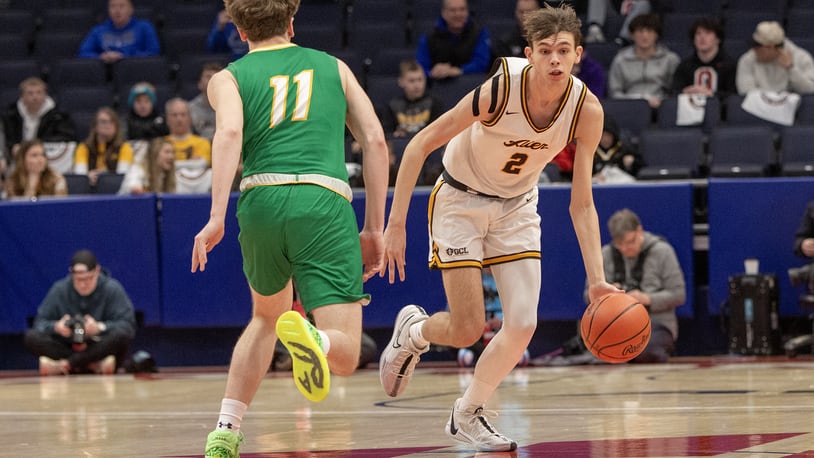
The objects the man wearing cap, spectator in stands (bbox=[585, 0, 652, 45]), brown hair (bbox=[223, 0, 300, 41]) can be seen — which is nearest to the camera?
brown hair (bbox=[223, 0, 300, 41])

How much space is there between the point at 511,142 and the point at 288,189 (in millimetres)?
1136

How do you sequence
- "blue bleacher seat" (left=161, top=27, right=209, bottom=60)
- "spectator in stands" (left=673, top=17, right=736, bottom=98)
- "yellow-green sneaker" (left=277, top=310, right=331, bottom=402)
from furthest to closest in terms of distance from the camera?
"blue bleacher seat" (left=161, top=27, right=209, bottom=60) < "spectator in stands" (left=673, top=17, right=736, bottom=98) < "yellow-green sneaker" (left=277, top=310, right=331, bottom=402)

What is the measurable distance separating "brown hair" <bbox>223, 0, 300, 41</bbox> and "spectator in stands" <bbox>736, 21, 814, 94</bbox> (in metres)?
7.38

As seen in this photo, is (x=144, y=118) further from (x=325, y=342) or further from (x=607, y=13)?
(x=325, y=342)

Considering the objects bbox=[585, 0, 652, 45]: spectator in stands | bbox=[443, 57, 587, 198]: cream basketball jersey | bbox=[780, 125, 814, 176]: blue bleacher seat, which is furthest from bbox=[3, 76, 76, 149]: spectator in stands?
bbox=[443, 57, 587, 198]: cream basketball jersey

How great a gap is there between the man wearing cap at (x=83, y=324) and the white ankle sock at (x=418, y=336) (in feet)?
16.5

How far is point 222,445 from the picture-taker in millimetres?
4402

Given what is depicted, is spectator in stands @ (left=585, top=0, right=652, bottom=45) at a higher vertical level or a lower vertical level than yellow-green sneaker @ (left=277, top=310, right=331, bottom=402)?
higher

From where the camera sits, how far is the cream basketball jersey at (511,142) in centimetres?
506

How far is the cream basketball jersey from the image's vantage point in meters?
5.06

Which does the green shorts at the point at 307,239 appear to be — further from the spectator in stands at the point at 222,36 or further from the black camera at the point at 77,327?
the spectator in stands at the point at 222,36

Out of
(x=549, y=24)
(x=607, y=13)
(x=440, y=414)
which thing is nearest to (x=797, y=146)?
(x=607, y=13)

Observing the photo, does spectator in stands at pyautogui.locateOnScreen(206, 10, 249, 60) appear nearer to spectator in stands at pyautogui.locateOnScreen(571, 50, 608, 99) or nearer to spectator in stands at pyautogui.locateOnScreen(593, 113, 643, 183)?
spectator in stands at pyautogui.locateOnScreen(571, 50, 608, 99)

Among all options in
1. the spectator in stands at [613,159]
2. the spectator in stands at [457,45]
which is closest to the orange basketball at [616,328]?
the spectator in stands at [613,159]
